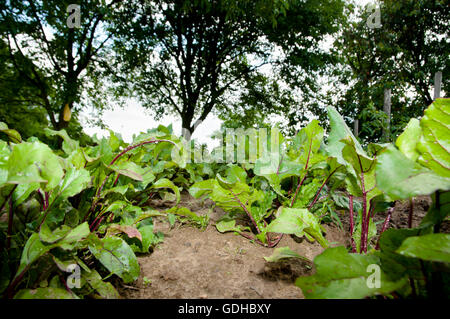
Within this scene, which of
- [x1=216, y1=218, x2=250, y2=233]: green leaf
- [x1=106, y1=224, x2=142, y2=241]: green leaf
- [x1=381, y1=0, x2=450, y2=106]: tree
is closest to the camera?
[x1=106, y1=224, x2=142, y2=241]: green leaf

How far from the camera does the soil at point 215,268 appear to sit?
2.56 feet

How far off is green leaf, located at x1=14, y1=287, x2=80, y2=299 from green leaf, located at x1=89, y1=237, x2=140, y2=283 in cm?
14

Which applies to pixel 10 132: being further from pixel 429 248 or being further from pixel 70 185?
pixel 429 248

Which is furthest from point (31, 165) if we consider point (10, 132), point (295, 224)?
point (295, 224)

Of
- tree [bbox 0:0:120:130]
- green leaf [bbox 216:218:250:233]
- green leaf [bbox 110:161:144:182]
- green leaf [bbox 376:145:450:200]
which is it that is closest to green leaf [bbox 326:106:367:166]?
green leaf [bbox 376:145:450:200]

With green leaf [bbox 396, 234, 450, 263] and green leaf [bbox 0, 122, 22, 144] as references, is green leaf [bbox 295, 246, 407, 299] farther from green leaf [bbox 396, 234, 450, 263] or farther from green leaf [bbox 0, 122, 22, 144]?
green leaf [bbox 0, 122, 22, 144]

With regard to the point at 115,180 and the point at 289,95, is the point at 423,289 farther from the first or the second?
the point at 289,95

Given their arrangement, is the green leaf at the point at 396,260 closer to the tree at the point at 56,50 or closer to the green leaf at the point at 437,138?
the green leaf at the point at 437,138

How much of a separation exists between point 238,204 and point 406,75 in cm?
1365

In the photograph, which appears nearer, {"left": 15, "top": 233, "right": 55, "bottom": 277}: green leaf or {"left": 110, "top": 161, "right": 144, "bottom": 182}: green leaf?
{"left": 15, "top": 233, "right": 55, "bottom": 277}: green leaf

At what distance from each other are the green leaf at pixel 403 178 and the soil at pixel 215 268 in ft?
1.63

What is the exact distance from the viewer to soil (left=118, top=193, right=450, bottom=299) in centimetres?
78
